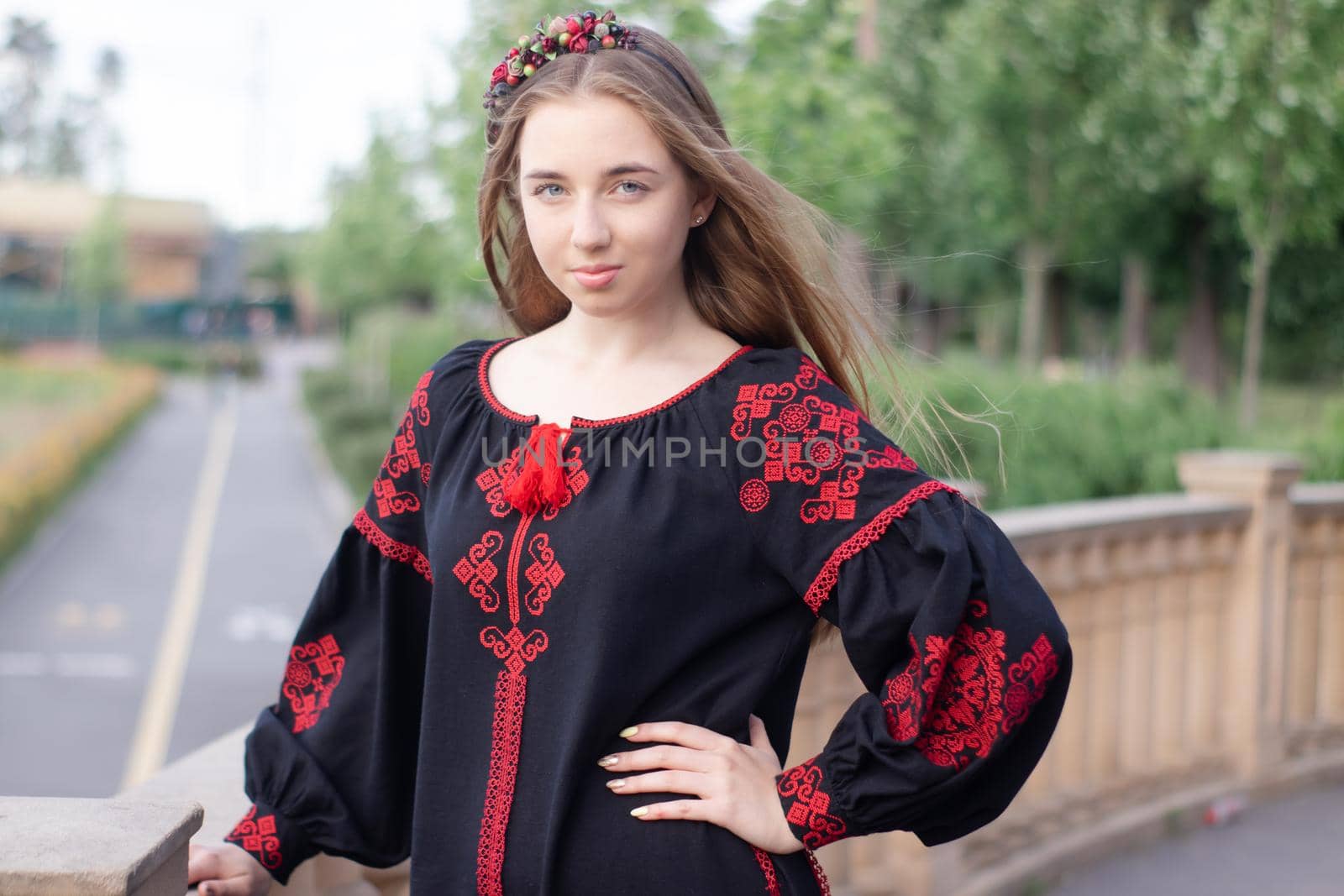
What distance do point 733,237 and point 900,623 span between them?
559mm

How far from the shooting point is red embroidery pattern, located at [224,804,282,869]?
175cm

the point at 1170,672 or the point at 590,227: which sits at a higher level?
the point at 590,227

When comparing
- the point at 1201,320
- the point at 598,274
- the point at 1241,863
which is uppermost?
the point at 1201,320

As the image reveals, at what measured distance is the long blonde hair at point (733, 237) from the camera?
1635mm

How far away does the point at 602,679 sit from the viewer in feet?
5.14

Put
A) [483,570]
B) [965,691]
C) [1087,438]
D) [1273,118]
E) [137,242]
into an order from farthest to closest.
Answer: [137,242] < [1273,118] < [1087,438] < [483,570] < [965,691]

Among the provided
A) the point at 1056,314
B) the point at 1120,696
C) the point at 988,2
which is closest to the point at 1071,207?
the point at 988,2

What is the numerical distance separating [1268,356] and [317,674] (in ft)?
102

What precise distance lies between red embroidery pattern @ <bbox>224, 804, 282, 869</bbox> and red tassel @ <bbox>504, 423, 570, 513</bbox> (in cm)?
57

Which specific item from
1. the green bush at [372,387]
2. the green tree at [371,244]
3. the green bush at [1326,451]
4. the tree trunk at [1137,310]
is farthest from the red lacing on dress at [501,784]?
the tree trunk at [1137,310]

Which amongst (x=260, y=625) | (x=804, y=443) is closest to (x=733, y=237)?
(x=804, y=443)

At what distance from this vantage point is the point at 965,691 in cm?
154

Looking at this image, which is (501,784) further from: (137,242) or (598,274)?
(137,242)

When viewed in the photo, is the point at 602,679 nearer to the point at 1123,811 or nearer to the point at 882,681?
the point at 882,681
